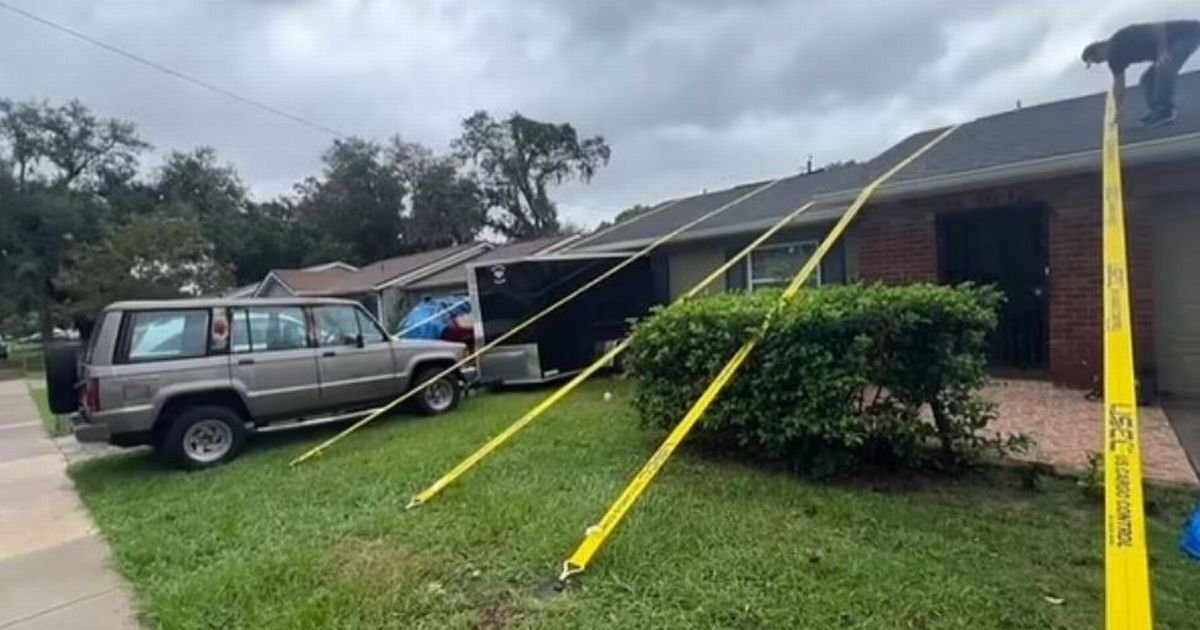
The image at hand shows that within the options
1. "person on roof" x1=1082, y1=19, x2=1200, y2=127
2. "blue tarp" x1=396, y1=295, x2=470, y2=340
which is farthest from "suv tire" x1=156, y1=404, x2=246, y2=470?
"person on roof" x1=1082, y1=19, x2=1200, y2=127

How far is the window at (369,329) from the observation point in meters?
8.63

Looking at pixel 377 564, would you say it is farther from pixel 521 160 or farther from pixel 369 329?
pixel 521 160

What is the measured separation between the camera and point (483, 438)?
22.9 ft

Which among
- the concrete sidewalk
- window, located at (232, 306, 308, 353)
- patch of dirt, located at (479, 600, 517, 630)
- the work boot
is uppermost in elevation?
the work boot

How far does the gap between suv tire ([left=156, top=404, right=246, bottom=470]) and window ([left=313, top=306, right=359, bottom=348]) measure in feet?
4.27

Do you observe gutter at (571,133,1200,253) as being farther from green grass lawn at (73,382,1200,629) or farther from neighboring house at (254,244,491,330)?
neighboring house at (254,244,491,330)

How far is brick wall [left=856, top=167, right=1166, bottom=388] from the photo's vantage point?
7176 mm

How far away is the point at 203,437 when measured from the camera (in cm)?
Answer: 722

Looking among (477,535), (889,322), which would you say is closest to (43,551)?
(477,535)

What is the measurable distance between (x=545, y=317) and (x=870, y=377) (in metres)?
6.30

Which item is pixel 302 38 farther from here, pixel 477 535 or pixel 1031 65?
pixel 1031 65

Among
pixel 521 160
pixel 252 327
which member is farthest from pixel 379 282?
pixel 521 160

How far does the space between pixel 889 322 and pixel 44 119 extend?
4052 centimetres

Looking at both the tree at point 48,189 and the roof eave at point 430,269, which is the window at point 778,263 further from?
the tree at point 48,189
